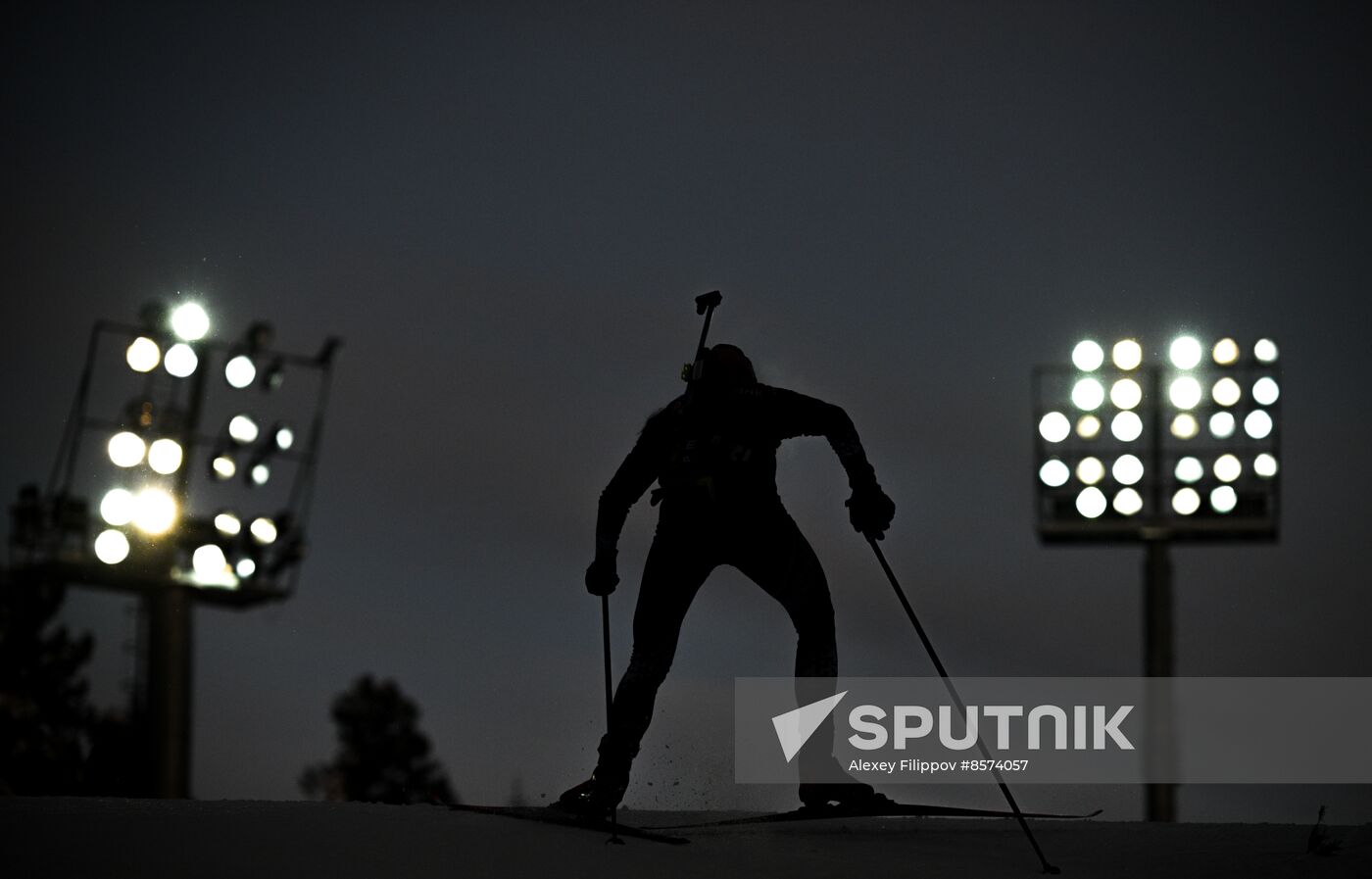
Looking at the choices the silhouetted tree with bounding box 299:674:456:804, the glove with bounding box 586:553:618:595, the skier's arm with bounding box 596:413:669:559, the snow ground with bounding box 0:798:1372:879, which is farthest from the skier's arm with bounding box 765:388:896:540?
the silhouetted tree with bounding box 299:674:456:804

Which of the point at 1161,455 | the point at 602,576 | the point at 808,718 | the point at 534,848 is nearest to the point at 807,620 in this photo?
the point at 808,718

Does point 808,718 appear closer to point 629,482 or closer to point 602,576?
point 602,576

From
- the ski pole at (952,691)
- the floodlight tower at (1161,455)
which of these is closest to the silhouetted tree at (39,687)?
the floodlight tower at (1161,455)

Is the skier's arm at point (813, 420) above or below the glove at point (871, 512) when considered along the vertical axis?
above

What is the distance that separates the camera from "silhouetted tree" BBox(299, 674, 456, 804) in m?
76.1

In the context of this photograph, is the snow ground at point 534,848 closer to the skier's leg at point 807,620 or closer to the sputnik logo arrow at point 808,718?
the skier's leg at point 807,620

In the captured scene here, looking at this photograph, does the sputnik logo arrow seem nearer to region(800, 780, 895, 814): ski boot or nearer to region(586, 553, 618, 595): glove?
region(800, 780, 895, 814): ski boot

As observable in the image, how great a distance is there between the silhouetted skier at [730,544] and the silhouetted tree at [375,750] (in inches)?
2731

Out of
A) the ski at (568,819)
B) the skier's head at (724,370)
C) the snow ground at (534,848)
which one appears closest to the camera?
the snow ground at (534,848)

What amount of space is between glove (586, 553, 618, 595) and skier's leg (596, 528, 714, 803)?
→ 227 mm

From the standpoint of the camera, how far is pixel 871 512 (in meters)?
7.91

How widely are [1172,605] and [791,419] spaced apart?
25.2 feet

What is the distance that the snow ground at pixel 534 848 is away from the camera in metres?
6.66

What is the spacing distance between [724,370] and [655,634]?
1.27 m
